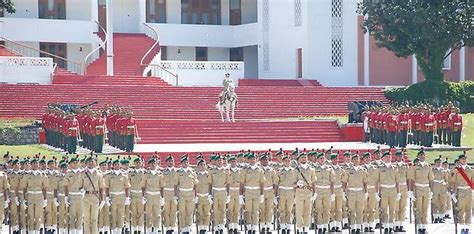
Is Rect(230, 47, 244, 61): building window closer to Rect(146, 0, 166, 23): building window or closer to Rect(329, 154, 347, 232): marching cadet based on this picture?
Rect(146, 0, 166, 23): building window

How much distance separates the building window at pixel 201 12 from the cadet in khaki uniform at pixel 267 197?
3831cm

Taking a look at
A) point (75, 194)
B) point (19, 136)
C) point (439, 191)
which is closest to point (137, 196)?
point (75, 194)

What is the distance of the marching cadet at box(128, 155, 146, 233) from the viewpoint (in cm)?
2056

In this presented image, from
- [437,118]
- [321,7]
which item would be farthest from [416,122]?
[321,7]

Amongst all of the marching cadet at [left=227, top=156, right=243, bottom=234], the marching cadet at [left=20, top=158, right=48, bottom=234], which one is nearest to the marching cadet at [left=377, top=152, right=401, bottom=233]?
the marching cadet at [left=227, top=156, right=243, bottom=234]

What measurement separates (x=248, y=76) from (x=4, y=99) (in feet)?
63.5

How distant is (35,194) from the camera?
68.0ft

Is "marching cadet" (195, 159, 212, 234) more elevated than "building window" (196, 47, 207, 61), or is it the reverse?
"building window" (196, 47, 207, 61)

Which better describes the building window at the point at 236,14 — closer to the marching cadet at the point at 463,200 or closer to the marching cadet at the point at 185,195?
the marching cadet at the point at 463,200

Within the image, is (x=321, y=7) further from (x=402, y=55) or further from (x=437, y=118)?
(x=437, y=118)

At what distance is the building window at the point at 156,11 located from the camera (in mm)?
57781

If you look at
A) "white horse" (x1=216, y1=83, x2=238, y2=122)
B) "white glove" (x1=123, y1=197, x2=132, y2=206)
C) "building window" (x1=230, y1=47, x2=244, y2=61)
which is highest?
"building window" (x1=230, y1=47, x2=244, y2=61)

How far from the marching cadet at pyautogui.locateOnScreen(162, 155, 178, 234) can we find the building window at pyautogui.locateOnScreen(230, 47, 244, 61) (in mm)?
38463

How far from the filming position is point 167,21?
58.2 m
